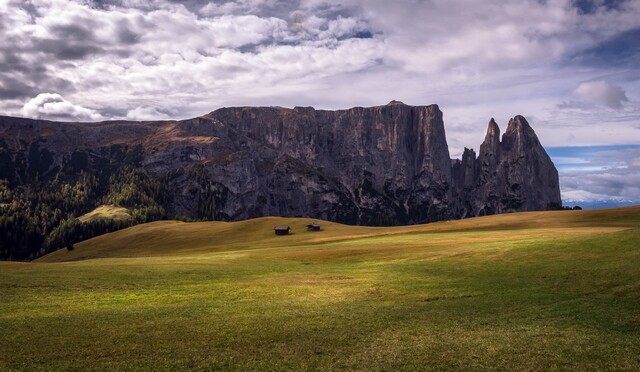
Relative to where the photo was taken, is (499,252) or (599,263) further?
(499,252)

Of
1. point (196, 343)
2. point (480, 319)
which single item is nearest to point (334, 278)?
point (480, 319)

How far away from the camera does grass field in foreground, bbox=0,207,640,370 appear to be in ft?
71.0

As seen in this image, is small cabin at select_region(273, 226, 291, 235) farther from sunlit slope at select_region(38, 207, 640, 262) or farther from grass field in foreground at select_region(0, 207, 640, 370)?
grass field in foreground at select_region(0, 207, 640, 370)

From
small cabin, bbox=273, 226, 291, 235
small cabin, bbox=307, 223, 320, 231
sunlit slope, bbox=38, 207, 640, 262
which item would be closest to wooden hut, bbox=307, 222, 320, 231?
small cabin, bbox=307, 223, 320, 231

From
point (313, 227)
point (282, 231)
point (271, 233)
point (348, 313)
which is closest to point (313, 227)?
point (313, 227)

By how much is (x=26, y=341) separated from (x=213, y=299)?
15.0 m

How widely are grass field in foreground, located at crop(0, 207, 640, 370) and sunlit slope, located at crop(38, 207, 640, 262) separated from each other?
1730 inches

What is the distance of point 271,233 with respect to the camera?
146m

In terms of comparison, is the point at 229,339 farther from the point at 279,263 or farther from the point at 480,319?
the point at 279,263

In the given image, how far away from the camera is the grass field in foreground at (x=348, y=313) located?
852 inches

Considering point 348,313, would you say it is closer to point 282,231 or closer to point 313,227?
point 282,231

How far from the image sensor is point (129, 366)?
67.9ft

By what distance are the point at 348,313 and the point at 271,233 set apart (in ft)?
381

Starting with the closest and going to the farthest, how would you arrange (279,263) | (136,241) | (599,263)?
(599,263) → (279,263) → (136,241)
